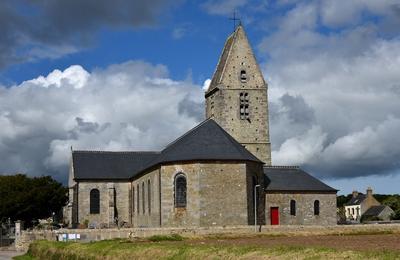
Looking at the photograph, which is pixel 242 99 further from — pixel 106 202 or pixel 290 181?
pixel 106 202

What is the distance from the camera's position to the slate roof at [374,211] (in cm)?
10594

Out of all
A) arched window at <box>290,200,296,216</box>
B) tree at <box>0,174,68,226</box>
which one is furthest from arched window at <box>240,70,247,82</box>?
tree at <box>0,174,68,226</box>

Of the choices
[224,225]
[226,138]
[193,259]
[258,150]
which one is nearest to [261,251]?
[193,259]

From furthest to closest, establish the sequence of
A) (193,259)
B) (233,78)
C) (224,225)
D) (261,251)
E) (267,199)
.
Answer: (233,78) < (267,199) < (224,225) < (193,259) < (261,251)

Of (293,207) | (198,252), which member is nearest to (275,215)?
(293,207)

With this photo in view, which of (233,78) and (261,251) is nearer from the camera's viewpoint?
(261,251)

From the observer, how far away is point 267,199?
57281mm

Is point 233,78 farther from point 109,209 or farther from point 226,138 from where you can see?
point 109,209

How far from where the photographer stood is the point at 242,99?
208 feet

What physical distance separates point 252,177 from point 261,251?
102 feet

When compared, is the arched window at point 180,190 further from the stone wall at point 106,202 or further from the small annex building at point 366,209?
the small annex building at point 366,209

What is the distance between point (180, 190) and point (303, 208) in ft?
45.3

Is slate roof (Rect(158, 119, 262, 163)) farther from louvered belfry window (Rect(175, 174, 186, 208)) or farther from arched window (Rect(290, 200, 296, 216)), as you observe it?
arched window (Rect(290, 200, 296, 216))

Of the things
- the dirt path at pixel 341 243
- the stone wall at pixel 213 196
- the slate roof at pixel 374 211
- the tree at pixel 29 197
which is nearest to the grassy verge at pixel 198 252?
the dirt path at pixel 341 243
